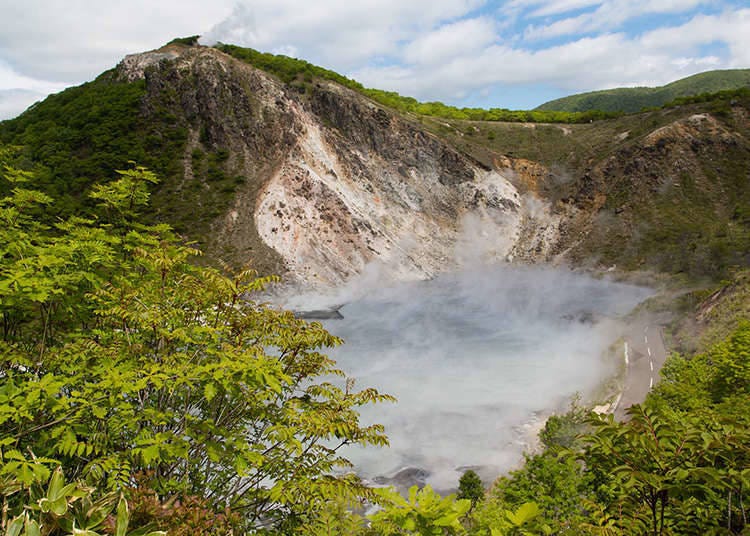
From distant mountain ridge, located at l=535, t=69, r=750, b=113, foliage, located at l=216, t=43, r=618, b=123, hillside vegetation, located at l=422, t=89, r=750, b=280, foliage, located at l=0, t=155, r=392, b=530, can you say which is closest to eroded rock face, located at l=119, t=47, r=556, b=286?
foliage, located at l=216, t=43, r=618, b=123

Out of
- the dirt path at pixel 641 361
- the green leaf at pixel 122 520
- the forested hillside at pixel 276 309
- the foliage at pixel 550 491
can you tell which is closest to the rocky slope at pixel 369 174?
the forested hillside at pixel 276 309

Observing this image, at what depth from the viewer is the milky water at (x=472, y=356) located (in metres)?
22.1

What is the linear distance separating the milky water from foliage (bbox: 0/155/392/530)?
1556 cm

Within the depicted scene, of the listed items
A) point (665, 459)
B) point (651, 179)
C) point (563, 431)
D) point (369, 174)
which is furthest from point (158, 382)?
point (651, 179)

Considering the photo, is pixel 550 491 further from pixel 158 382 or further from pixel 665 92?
pixel 665 92

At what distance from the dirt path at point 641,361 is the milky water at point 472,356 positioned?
132 centimetres

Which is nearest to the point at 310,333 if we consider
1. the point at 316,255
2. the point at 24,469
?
the point at 24,469

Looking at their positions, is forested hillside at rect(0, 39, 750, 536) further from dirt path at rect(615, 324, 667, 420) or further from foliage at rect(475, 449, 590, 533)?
dirt path at rect(615, 324, 667, 420)

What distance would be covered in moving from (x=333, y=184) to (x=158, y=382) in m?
47.9

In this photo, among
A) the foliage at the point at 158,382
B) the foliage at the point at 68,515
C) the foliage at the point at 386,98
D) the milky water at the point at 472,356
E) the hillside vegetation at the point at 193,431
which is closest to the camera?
the foliage at the point at 68,515

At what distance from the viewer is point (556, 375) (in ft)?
94.6

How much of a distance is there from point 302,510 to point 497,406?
22.1 meters

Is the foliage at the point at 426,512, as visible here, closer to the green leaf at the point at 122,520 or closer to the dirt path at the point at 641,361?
the green leaf at the point at 122,520

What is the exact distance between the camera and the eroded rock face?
46344 mm
